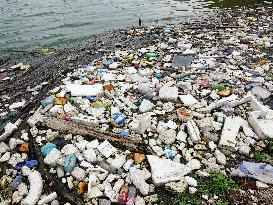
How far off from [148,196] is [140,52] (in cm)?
503

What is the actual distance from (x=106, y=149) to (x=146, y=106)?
4.08ft

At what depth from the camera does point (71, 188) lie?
11.3 feet

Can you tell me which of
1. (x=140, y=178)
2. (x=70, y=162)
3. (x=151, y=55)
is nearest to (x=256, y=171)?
(x=140, y=178)

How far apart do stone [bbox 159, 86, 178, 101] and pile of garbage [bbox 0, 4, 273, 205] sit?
2 centimetres

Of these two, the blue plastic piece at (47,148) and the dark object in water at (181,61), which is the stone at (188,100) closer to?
the dark object in water at (181,61)

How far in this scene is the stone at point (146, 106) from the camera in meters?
4.82

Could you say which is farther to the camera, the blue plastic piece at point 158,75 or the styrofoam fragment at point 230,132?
the blue plastic piece at point 158,75

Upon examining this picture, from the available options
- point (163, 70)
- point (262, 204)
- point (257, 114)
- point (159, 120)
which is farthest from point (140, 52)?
point (262, 204)

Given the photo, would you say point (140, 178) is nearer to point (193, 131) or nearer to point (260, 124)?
point (193, 131)

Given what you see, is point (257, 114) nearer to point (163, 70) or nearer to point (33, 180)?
point (163, 70)

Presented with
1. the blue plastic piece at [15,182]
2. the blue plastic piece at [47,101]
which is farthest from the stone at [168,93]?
the blue plastic piece at [15,182]

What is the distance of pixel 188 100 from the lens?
5.02m

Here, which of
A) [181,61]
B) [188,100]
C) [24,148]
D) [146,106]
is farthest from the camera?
[181,61]

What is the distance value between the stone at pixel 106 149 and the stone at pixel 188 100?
1.66 m
